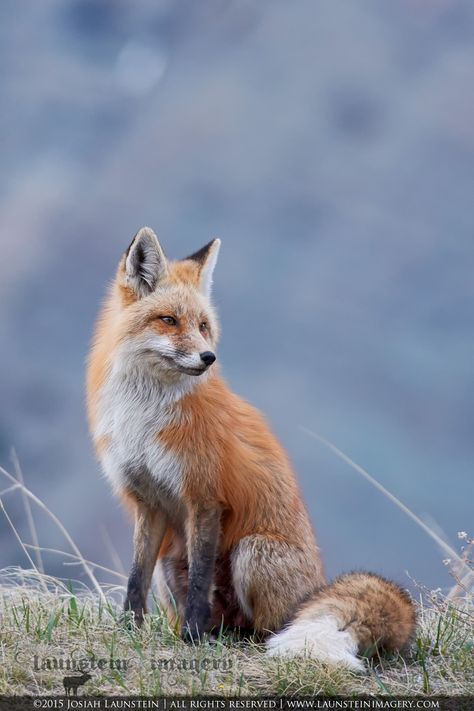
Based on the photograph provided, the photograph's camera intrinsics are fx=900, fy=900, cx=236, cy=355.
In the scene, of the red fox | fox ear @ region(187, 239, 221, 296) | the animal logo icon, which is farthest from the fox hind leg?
fox ear @ region(187, 239, 221, 296)

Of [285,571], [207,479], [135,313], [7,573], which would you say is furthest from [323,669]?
[7,573]

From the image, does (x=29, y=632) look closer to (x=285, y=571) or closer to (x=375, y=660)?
(x=285, y=571)

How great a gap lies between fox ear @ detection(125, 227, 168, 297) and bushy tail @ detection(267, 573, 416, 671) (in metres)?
2.30

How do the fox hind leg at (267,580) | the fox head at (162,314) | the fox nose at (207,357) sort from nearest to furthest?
1. the fox nose at (207,357)
2. the fox head at (162,314)
3. the fox hind leg at (267,580)

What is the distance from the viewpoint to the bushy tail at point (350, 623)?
Answer: 506 centimetres

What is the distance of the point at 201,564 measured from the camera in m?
5.69

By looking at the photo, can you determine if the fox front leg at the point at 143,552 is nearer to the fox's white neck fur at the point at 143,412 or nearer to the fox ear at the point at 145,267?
the fox's white neck fur at the point at 143,412

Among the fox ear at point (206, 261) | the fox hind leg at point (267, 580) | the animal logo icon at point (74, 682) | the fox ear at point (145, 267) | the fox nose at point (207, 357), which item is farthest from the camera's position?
the fox ear at point (206, 261)

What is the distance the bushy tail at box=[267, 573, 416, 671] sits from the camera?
506 centimetres

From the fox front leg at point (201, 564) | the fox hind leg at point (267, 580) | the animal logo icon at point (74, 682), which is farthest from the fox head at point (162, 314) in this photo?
the animal logo icon at point (74, 682)

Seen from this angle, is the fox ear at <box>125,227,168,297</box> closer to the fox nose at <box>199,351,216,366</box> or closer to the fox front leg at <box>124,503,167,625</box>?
the fox nose at <box>199,351,216,366</box>

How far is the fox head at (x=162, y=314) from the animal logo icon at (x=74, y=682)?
6.15 feet

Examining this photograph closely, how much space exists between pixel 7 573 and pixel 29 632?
1.80m

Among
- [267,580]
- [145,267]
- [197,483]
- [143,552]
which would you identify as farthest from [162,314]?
[267,580]
